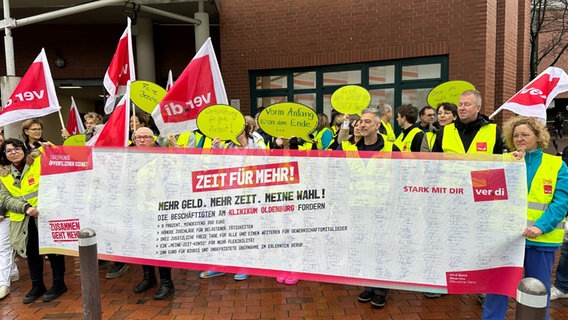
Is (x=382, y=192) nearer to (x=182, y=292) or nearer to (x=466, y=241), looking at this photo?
(x=466, y=241)

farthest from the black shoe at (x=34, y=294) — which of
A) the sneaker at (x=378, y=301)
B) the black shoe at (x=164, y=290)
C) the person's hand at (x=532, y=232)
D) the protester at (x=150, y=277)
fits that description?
the person's hand at (x=532, y=232)

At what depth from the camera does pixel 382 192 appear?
3342 mm

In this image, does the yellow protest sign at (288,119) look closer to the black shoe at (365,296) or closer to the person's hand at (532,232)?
the black shoe at (365,296)

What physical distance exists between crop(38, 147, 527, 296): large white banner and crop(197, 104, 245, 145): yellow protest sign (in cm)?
64

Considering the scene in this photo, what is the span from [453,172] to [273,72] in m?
7.53

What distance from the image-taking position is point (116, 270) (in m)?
5.02

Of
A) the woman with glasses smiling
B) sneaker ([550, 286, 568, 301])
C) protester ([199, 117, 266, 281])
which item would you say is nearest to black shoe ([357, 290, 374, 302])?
protester ([199, 117, 266, 281])

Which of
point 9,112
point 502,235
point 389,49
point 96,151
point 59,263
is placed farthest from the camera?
point 389,49

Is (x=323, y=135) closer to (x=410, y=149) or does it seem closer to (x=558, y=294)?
(x=410, y=149)

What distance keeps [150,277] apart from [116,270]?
29.4 inches

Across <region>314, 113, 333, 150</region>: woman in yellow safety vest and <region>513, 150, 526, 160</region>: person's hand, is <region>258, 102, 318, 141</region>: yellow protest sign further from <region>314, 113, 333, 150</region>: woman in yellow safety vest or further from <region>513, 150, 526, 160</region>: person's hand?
<region>513, 150, 526, 160</region>: person's hand

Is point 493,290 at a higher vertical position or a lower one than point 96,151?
lower

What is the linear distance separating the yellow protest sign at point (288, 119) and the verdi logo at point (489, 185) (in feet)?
6.32

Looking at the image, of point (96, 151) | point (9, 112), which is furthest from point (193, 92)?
point (9, 112)
